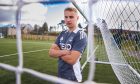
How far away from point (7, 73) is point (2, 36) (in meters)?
18.5

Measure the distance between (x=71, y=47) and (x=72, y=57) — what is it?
13cm

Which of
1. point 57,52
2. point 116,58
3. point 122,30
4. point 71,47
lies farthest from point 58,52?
point 122,30

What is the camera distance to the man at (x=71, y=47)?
7.68ft

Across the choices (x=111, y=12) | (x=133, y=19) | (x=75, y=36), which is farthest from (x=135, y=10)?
(x=75, y=36)

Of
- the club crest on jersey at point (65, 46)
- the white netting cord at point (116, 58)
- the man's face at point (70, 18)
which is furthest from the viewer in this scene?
the white netting cord at point (116, 58)

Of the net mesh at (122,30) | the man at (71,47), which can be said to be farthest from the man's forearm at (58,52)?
the net mesh at (122,30)

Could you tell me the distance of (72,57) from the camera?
91.7 inches

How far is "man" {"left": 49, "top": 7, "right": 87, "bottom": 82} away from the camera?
2.34m

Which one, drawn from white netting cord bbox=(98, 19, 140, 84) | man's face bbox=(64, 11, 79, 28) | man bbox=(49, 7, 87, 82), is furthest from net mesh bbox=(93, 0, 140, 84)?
man's face bbox=(64, 11, 79, 28)

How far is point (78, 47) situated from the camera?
2375 mm

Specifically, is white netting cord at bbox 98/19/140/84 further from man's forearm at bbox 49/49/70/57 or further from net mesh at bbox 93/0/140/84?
man's forearm at bbox 49/49/70/57

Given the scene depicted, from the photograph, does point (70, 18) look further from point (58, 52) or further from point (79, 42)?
point (58, 52)

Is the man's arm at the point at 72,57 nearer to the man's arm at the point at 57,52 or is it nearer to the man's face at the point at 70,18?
the man's arm at the point at 57,52

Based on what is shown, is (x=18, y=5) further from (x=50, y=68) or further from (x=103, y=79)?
(x=50, y=68)
